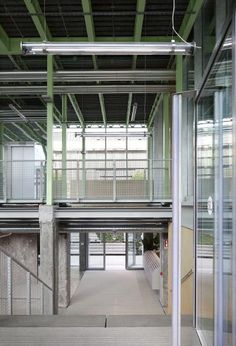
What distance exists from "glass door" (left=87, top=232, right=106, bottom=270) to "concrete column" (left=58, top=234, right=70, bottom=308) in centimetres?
617

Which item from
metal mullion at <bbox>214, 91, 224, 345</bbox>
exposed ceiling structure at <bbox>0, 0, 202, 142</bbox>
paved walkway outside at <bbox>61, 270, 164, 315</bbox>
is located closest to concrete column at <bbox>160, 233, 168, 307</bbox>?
paved walkway outside at <bbox>61, 270, 164, 315</bbox>

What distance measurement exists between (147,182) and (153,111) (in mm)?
6206

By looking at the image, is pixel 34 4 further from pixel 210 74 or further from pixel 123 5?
pixel 210 74

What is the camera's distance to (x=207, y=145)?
329 centimetres

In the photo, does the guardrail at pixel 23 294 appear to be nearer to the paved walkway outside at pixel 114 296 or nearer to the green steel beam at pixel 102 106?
the paved walkway outside at pixel 114 296

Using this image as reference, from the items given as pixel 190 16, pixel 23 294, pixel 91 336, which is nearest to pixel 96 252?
pixel 23 294

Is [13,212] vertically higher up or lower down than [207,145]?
lower down

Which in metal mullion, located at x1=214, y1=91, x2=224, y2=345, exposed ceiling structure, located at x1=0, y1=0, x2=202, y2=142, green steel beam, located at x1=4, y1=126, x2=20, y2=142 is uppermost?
exposed ceiling structure, located at x1=0, y1=0, x2=202, y2=142

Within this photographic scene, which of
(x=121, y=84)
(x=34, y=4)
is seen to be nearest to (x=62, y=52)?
(x=34, y=4)

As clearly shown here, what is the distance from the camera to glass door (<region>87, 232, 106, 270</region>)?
18.5m

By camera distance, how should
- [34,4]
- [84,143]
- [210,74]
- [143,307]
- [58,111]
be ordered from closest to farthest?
[210,74], [34,4], [143,307], [58,111], [84,143]

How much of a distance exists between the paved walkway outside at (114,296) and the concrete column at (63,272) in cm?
29

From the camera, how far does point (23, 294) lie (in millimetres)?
12383

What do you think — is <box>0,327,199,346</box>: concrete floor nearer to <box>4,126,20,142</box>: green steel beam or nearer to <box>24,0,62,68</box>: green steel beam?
<box>24,0,62,68</box>: green steel beam
